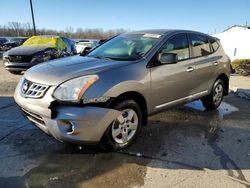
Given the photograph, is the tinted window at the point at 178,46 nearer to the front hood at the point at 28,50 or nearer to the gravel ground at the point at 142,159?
the gravel ground at the point at 142,159

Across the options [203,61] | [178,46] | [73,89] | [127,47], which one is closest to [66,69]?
[73,89]

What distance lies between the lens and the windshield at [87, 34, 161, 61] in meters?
4.61

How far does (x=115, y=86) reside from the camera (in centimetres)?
386

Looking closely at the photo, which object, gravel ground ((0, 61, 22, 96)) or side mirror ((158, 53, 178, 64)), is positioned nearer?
side mirror ((158, 53, 178, 64))

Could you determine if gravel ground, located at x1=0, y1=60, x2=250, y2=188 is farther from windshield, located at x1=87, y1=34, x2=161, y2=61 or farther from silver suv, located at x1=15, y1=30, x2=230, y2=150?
windshield, located at x1=87, y1=34, x2=161, y2=61

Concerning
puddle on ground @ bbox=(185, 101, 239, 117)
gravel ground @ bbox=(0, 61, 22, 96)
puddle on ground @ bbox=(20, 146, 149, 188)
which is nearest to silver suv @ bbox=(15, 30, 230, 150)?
puddle on ground @ bbox=(20, 146, 149, 188)

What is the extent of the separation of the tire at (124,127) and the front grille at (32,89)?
913mm

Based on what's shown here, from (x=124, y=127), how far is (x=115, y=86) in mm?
638

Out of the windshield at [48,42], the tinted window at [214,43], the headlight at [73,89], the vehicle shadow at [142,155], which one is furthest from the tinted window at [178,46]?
the windshield at [48,42]

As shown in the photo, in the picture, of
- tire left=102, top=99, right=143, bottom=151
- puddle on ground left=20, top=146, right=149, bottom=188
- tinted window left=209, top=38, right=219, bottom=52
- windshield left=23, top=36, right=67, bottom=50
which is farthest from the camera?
windshield left=23, top=36, right=67, bottom=50

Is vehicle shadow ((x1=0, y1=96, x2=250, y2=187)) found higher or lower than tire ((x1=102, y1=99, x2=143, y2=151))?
lower

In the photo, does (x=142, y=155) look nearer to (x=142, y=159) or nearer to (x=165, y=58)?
(x=142, y=159)

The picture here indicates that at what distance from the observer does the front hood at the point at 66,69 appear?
377 centimetres

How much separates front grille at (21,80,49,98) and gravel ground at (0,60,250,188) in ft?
2.67
